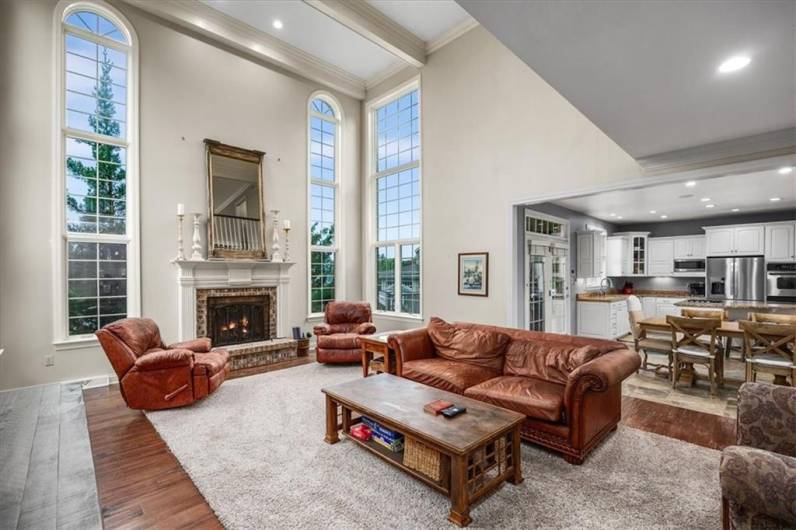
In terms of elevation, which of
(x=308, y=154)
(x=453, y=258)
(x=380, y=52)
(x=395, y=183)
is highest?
(x=380, y=52)

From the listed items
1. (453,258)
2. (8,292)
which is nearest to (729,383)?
(453,258)

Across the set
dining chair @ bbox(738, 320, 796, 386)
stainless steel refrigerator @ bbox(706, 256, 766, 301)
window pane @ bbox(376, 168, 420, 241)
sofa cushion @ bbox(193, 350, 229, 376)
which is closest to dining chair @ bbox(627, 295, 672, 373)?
dining chair @ bbox(738, 320, 796, 386)

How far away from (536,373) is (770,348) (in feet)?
8.13

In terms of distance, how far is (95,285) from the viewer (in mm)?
4812

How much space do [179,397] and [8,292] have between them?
2.51 m

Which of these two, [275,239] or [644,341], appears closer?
[644,341]

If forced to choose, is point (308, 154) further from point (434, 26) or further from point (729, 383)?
point (729, 383)

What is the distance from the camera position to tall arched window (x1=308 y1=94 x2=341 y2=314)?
7020mm

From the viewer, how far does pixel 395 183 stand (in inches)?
285

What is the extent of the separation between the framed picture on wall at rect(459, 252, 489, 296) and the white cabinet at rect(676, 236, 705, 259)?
19.2 ft

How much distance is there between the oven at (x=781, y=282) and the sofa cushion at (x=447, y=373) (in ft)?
22.9

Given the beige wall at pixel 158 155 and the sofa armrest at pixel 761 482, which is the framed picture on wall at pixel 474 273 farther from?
the sofa armrest at pixel 761 482

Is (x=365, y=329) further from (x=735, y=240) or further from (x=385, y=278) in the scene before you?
(x=735, y=240)

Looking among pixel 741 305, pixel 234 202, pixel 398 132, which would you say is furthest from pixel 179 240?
pixel 741 305
